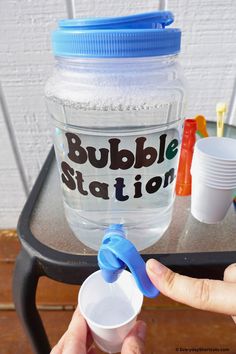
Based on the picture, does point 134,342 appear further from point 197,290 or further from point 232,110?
point 232,110

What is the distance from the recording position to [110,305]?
1.31 feet

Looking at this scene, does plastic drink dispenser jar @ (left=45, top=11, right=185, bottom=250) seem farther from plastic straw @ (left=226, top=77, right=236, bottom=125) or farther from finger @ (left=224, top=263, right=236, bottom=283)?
plastic straw @ (left=226, top=77, right=236, bottom=125)

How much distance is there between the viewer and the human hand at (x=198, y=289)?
28cm

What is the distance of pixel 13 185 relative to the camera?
85 centimetres

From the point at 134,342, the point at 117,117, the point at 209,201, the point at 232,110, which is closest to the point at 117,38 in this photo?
the point at 117,117

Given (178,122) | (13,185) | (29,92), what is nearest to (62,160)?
(178,122)

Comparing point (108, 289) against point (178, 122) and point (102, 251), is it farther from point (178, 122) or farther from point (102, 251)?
point (178, 122)

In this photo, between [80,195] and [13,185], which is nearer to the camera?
[80,195]

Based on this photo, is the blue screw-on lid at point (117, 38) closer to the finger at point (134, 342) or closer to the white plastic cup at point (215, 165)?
the white plastic cup at point (215, 165)

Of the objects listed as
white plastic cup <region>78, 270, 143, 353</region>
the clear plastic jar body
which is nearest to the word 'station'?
the clear plastic jar body

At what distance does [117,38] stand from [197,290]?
0.81 feet

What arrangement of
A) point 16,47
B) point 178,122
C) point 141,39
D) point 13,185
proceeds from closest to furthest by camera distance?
1. point 141,39
2. point 178,122
3. point 16,47
4. point 13,185

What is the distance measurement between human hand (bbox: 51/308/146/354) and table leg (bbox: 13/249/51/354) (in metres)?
0.07

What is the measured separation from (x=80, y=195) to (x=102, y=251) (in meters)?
0.10
